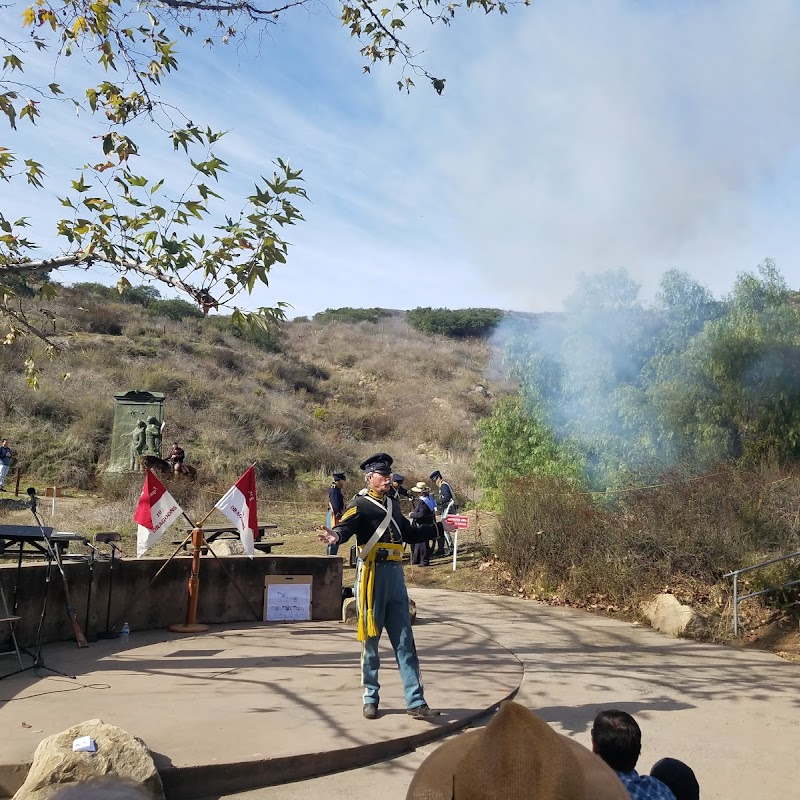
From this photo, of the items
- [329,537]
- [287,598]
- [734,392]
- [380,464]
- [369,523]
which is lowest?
[287,598]

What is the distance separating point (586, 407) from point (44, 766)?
621 inches

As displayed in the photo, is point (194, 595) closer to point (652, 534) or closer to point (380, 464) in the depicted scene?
point (380, 464)

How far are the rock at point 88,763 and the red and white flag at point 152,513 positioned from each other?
4.24m

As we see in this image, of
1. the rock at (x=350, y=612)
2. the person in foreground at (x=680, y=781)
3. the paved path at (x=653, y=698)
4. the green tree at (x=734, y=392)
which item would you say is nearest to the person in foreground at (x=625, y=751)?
the person in foreground at (x=680, y=781)

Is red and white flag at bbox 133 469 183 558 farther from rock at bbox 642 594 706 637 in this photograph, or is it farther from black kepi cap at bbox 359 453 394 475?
rock at bbox 642 594 706 637

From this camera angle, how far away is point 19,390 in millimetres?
28438

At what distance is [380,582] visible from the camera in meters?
6.10

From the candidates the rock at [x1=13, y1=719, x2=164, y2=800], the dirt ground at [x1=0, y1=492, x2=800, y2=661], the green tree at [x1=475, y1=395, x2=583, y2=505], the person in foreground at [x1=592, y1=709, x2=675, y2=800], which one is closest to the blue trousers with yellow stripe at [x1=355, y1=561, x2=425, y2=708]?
the rock at [x1=13, y1=719, x2=164, y2=800]

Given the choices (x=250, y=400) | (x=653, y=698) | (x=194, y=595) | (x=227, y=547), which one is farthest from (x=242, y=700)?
(x=250, y=400)

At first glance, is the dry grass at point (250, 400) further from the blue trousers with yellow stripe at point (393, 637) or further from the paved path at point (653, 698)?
the paved path at point (653, 698)

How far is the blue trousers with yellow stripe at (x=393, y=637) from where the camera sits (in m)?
5.93

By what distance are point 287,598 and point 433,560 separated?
664 centimetres

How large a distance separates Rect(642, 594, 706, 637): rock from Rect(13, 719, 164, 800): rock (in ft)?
22.6

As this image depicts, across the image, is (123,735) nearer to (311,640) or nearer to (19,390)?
(311,640)
